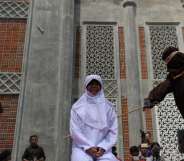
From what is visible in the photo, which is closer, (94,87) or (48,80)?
(94,87)

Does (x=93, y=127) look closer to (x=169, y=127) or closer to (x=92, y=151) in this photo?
(x=92, y=151)

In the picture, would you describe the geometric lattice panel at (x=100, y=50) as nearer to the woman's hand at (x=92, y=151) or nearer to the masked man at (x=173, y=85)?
the masked man at (x=173, y=85)

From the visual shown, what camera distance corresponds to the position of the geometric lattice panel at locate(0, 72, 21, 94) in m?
9.51

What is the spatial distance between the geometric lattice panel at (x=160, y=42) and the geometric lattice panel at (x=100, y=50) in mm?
1391

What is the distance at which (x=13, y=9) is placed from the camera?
1059 cm

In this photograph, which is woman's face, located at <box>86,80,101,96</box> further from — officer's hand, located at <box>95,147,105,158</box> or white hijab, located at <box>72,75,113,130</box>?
officer's hand, located at <box>95,147,105,158</box>

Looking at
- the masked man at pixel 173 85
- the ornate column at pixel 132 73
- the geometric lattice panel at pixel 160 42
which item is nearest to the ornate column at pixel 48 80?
the ornate column at pixel 132 73

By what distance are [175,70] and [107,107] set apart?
771mm

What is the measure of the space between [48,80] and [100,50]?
228 cm

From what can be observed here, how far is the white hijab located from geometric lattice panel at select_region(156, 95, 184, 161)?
Answer: 6.85 metres

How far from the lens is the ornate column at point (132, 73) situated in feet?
31.2

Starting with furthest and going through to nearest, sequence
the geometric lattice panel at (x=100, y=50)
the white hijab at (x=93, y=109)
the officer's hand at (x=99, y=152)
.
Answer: the geometric lattice panel at (x=100, y=50)
the white hijab at (x=93, y=109)
the officer's hand at (x=99, y=152)

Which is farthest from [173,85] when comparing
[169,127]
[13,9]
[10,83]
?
[13,9]

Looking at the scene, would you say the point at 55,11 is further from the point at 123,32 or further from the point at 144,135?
the point at 144,135
